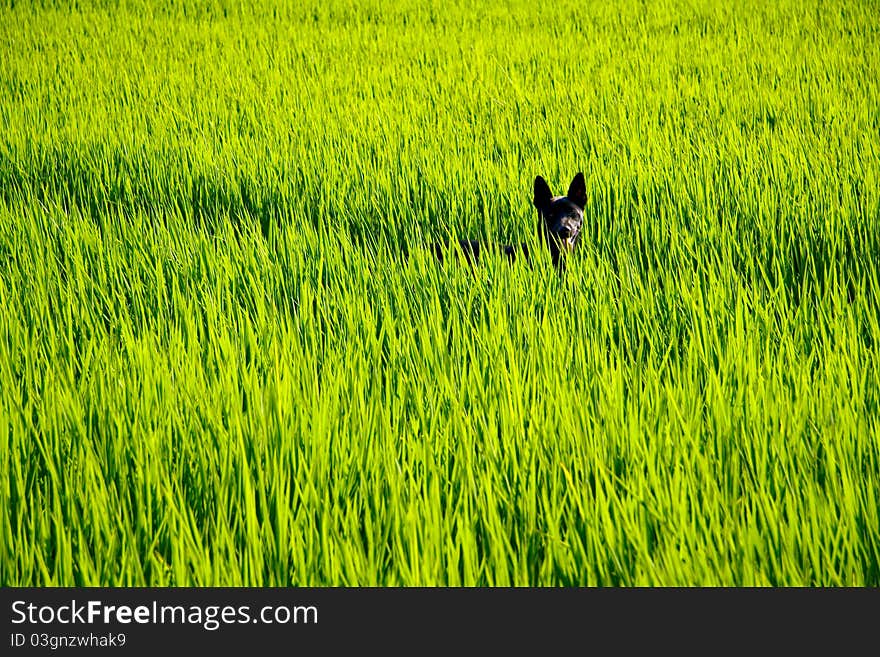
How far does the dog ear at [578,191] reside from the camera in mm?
3188

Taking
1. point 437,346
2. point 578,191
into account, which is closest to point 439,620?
point 437,346

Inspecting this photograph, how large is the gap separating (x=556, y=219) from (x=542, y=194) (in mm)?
133

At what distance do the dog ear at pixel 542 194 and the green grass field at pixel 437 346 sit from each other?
205mm

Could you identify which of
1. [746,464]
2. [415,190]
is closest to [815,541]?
[746,464]

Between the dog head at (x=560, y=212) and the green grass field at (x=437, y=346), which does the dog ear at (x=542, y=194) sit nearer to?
the dog head at (x=560, y=212)

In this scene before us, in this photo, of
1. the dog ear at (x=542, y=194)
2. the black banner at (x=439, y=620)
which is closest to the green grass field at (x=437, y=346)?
the black banner at (x=439, y=620)

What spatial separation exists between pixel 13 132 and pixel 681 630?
5.16 metres

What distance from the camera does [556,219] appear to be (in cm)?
316

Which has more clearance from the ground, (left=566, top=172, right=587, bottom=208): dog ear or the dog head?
(left=566, top=172, right=587, bottom=208): dog ear

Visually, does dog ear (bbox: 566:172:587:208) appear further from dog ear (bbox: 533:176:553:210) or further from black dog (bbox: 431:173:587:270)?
dog ear (bbox: 533:176:553:210)

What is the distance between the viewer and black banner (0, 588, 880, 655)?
1107 mm

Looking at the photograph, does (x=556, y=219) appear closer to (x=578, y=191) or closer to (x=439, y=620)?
(x=578, y=191)

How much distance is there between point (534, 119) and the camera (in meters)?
5.14

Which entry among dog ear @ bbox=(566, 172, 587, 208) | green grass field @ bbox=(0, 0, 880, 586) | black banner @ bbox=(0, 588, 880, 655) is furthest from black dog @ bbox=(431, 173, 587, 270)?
black banner @ bbox=(0, 588, 880, 655)
